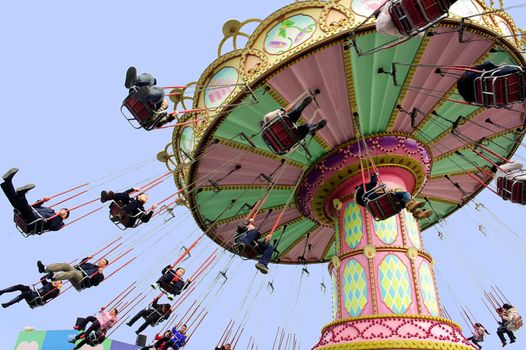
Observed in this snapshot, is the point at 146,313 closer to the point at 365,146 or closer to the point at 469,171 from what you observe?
the point at 365,146

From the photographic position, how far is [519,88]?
6590mm

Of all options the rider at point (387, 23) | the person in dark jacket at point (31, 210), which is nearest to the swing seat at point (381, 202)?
the rider at point (387, 23)

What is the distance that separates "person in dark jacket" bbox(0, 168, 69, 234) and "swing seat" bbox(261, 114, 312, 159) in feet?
12.7

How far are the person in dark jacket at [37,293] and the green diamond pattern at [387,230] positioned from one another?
587 cm

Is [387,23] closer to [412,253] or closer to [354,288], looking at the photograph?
[412,253]

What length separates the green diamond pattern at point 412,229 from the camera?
9000mm

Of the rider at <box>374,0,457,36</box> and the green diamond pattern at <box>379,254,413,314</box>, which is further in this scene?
the green diamond pattern at <box>379,254,413,314</box>

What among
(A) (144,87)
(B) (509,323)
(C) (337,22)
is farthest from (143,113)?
(B) (509,323)

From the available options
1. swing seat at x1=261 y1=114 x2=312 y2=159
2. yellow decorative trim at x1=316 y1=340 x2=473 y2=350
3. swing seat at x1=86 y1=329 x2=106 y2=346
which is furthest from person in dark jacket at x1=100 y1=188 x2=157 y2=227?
yellow decorative trim at x1=316 y1=340 x2=473 y2=350

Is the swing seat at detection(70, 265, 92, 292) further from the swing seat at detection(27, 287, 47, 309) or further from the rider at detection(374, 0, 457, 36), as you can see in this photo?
the rider at detection(374, 0, 457, 36)

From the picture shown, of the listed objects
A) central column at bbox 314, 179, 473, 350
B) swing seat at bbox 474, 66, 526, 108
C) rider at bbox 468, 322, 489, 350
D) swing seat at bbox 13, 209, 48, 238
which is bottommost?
rider at bbox 468, 322, 489, 350

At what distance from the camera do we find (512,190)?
7.99m

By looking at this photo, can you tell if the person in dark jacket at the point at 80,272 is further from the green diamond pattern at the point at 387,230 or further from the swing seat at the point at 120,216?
the green diamond pattern at the point at 387,230

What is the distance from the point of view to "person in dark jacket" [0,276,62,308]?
355 inches
